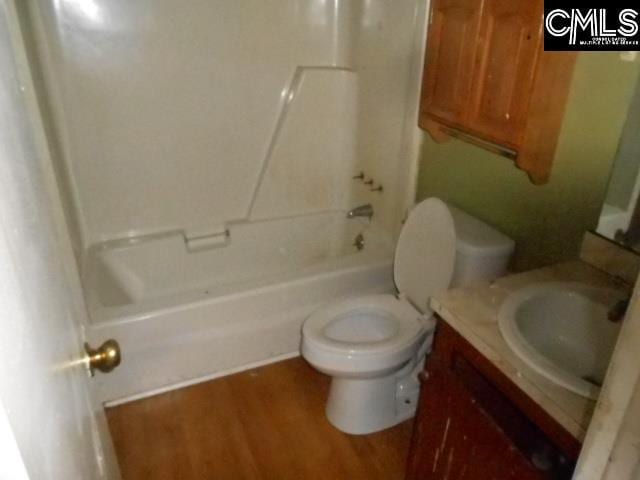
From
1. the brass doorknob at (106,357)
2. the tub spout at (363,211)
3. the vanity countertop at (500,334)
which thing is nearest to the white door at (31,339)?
the brass doorknob at (106,357)

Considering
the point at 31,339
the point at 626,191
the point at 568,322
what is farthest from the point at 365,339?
the point at 31,339

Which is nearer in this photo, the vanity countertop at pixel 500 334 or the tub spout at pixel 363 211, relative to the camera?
the vanity countertop at pixel 500 334

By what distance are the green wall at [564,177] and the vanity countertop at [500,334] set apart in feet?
0.58

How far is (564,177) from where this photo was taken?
143cm

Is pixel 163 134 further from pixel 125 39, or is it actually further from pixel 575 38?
pixel 575 38

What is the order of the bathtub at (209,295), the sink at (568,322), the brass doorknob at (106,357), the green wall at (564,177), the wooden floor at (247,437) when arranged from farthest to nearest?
the bathtub at (209,295), the wooden floor at (247,437), the green wall at (564,177), the sink at (568,322), the brass doorknob at (106,357)

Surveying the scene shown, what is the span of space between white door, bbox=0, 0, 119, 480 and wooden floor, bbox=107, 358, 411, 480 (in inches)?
38.7

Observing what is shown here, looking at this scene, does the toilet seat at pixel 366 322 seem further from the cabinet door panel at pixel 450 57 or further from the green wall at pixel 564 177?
the cabinet door panel at pixel 450 57

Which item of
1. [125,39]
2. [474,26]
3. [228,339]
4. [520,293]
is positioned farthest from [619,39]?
[125,39]

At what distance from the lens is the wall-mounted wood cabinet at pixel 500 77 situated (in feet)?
4.42

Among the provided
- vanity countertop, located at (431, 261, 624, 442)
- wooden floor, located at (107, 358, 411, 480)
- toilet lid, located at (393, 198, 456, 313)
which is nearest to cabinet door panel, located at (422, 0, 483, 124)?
toilet lid, located at (393, 198, 456, 313)

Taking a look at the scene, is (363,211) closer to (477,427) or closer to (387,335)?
(387,335)

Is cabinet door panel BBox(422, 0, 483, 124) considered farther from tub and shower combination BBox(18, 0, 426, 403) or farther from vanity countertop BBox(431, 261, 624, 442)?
vanity countertop BBox(431, 261, 624, 442)

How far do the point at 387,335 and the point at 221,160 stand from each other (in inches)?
50.4
